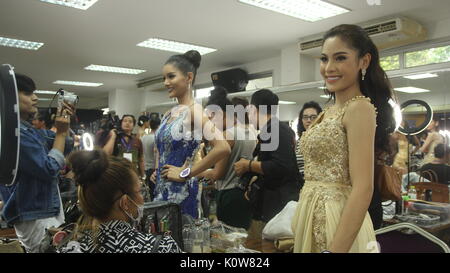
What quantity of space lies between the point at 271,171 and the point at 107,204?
3.81 feet

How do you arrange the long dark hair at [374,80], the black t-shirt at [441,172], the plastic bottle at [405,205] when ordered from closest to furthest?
the long dark hair at [374,80] → the plastic bottle at [405,205] → the black t-shirt at [441,172]

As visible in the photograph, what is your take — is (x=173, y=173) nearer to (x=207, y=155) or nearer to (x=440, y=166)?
(x=207, y=155)

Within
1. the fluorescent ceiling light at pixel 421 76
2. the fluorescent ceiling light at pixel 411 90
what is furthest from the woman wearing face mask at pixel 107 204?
the fluorescent ceiling light at pixel 421 76

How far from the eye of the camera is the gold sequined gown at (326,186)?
103 cm

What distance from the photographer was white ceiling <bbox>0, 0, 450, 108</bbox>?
12.2 feet

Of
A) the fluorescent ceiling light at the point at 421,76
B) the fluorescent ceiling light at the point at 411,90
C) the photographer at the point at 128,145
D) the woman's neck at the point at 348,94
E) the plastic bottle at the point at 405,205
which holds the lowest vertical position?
the plastic bottle at the point at 405,205

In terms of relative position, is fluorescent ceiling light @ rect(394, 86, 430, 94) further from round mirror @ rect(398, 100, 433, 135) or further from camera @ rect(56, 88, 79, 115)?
camera @ rect(56, 88, 79, 115)

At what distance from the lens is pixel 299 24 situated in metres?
4.25

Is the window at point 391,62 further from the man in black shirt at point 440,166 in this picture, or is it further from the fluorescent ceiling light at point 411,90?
the man in black shirt at point 440,166

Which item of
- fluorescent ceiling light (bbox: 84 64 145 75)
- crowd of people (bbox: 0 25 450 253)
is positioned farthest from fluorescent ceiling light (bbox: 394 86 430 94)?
fluorescent ceiling light (bbox: 84 64 145 75)

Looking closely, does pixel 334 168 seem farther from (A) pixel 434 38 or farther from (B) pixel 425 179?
(A) pixel 434 38
